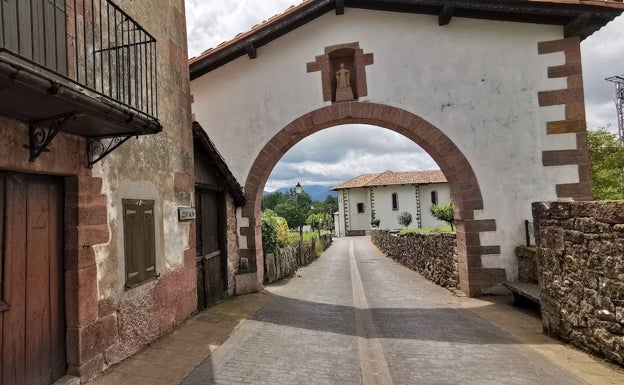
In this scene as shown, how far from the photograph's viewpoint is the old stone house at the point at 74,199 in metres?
2.78

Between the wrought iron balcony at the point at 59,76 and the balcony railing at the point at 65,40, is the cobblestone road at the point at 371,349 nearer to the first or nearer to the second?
the wrought iron balcony at the point at 59,76

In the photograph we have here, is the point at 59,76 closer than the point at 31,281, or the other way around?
the point at 59,76

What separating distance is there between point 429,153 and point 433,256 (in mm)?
3438

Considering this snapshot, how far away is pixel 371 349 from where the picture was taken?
4.62 meters

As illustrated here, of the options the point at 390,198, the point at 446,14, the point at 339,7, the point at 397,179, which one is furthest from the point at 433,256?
the point at 397,179

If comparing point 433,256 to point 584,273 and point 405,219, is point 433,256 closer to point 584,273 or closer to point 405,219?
point 584,273

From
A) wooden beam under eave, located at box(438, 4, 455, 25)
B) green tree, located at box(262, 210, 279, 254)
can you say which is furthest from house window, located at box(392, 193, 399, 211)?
wooden beam under eave, located at box(438, 4, 455, 25)

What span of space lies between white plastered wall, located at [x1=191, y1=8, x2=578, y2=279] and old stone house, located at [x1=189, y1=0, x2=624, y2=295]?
0.02 m

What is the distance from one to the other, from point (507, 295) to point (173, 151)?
6.70m

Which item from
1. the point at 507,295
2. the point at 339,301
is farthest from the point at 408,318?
the point at 507,295

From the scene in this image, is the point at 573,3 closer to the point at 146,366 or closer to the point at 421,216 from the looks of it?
the point at 146,366

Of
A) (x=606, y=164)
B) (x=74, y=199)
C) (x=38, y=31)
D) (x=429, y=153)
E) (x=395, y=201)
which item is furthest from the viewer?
(x=395, y=201)

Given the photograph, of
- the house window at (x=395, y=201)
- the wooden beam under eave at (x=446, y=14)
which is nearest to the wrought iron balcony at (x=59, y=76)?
the wooden beam under eave at (x=446, y=14)

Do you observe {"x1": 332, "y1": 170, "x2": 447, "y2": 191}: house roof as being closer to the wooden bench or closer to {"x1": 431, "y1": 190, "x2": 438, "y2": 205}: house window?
{"x1": 431, "y1": 190, "x2": 438, "y2": 205}: house window
